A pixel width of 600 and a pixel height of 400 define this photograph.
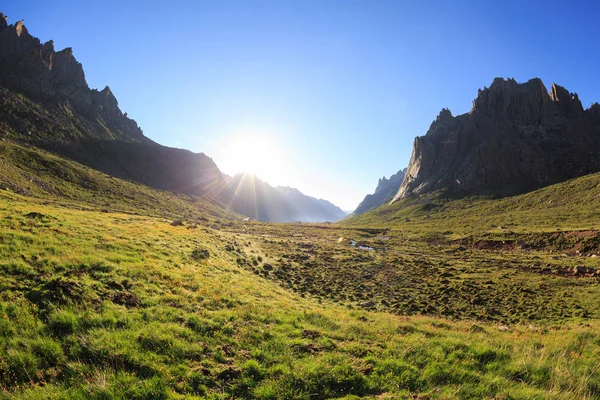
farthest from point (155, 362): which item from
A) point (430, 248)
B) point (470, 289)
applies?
point (430, 248)

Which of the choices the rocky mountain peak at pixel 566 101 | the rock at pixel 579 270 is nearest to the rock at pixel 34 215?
the rock at pixel 579 270

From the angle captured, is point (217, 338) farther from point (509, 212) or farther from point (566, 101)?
point (566, 101)

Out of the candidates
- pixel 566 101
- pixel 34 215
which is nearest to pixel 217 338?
pixel 34 215

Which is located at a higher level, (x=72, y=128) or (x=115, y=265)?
(x=72, y=128)

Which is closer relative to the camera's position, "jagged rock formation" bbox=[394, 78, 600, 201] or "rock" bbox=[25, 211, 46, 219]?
"rock" bbox=[25, 211, 46, 219]

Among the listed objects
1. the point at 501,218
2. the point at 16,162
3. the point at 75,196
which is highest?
the point at 501,218

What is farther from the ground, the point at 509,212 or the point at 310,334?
the point at 509,212

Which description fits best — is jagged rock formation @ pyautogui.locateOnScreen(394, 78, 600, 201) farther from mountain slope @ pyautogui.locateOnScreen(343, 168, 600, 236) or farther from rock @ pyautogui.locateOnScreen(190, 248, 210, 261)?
rock @ pyautogui.locateOnScreen(190, 248, 210, 261)

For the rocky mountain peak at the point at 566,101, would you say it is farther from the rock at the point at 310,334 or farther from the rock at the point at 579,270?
the rock at the point at 310,334

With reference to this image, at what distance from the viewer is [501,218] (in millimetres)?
104562

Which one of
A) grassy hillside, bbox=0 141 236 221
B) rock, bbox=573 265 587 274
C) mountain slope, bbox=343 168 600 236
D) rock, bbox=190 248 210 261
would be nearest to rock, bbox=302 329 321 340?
rock, bbox=190 248 210 261

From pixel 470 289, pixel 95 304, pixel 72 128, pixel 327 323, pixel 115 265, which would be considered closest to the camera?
pixel 95 304

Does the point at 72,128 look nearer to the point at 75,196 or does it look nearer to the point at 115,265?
the point at 75,196

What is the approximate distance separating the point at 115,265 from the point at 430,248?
220ft
